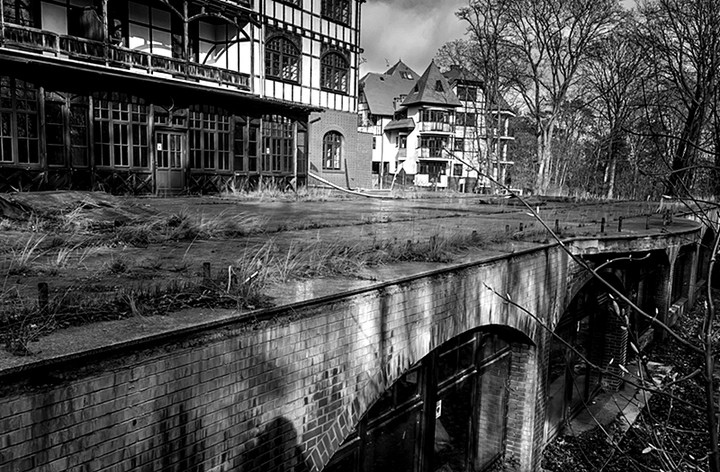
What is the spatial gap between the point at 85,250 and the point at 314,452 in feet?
11.7

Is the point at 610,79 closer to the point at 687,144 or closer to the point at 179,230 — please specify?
the point at 179,230

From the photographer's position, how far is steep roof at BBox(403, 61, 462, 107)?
57.1m

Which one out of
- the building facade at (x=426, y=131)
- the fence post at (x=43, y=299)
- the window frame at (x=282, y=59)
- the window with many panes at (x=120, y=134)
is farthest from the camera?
the building facade at (x=426, y=131)

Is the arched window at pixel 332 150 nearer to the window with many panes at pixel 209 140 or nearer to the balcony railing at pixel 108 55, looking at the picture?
the balcony railing at pixel 108 55

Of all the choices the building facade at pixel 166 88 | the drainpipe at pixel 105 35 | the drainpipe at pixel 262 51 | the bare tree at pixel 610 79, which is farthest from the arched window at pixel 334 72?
the bare tree at pixel 610 79

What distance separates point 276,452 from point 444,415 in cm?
467

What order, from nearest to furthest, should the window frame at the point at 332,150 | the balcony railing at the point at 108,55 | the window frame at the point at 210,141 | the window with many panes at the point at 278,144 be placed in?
1. the balcony railing at the point at 108,55
2. the window frame at the point at 210,141
3. the window with many panes at the point at 278,144
4. the window frame at the point at 332,150

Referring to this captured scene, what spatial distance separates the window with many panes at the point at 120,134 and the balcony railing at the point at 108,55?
65.0 inches

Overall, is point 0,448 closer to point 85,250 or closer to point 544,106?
point 85,250

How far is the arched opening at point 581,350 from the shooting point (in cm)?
A: 1202

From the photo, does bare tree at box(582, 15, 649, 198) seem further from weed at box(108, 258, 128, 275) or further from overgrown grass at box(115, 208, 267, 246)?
weed at box(108, 258, 128, 275)

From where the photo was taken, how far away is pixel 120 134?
1783cm

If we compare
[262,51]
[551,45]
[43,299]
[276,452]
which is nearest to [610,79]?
[551,45]

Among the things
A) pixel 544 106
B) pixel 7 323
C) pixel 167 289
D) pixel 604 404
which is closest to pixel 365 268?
pixel 167 289
